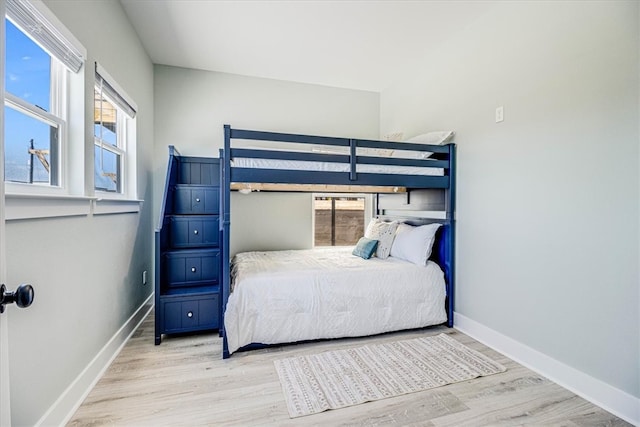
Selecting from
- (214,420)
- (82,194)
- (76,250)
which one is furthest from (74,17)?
(214,420)

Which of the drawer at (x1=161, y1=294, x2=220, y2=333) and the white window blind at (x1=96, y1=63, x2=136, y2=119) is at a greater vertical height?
A: the white window blind at (x1=96, y1=63, x2=136, y2=119)

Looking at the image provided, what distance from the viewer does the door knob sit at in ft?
2.44

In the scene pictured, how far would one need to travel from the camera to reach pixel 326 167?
2.40 meters

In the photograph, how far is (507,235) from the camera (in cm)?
223

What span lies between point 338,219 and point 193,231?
1.99 m

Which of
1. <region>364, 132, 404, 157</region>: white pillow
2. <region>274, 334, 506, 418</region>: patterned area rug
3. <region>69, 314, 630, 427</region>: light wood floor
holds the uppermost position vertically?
<region>364, 132, 404, 157</region>: white pillow

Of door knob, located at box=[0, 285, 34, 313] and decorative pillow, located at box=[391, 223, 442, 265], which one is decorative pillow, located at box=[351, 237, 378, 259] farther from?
door knob, located at box=[0, 285, 34, 313]

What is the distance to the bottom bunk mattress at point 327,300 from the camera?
220 centimetres

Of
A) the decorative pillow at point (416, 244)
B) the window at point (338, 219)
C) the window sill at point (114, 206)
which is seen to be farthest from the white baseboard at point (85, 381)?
the decorative pillow at point (416, 244)

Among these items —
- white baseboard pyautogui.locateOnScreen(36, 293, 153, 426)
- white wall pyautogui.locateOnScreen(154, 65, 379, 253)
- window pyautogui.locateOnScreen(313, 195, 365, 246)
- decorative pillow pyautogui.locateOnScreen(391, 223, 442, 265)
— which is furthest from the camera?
window pyautogui.locateOnScreen(313, 195, 365, 246)

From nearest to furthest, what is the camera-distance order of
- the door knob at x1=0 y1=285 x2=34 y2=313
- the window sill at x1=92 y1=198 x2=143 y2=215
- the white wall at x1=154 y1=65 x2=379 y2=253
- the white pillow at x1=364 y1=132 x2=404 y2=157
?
1. the door knob at x1=0 y1=285 x2=34 y2=313
2. the window sill at x1=92 y1=198 x2=143 y2=215
3. the white pillow at x1=364 y1=132 x2=404 y2=157
4. the white wall at x1=154 y1=65 x2=379 y2=253

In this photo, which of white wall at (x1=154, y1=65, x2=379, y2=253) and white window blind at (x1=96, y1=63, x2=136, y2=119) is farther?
white wall at (x1=154, y1=65, x2=379, y2=253)

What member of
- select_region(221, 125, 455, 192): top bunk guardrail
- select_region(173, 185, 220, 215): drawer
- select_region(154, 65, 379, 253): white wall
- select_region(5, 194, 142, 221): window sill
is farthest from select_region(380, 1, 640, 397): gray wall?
select_region(5, 194, 142, 221): window sill

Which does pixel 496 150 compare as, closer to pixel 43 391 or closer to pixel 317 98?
pixel 317 98
